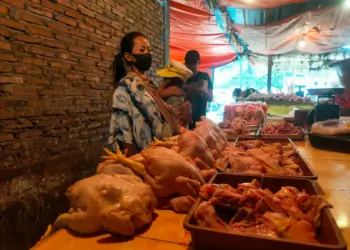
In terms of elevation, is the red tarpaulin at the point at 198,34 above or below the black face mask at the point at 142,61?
above

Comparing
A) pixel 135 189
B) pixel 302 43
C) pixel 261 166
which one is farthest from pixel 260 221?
pixel 302 43

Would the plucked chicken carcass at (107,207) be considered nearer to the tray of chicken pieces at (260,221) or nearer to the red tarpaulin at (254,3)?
the tray of chicken pieces at (260,221)

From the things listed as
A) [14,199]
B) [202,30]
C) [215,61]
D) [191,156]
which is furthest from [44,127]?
[215,61]

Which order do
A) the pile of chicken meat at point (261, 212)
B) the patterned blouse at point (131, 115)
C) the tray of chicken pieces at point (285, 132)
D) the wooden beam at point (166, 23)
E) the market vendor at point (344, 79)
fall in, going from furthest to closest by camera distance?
the wooden beam at point (166, 23), the market vendor at point (344, 79), the tray of chicken pieces at point (285, 132), the patterned blouse at point (131, 115), the pile of chicken meat at point (261, 212)

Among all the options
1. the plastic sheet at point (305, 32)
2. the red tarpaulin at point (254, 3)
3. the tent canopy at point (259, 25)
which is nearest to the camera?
the red tarpaulin at point (254, 3)

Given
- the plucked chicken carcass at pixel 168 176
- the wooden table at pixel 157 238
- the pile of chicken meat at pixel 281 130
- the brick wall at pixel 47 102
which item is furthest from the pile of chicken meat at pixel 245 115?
the plucked chicken carcass at pixel 168 176

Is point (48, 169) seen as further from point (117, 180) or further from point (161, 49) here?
point (161, 49)

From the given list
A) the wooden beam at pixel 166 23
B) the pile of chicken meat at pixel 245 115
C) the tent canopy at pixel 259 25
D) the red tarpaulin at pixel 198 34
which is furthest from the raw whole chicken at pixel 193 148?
the wooden beam at pixel 166 23

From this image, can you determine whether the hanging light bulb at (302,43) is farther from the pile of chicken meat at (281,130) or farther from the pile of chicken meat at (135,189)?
the pile of chicken meat at (135,189)

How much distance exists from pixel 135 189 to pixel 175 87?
1.81 meters

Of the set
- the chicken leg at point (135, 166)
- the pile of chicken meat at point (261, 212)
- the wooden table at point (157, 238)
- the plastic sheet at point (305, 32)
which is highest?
the plastic sheet at point (305, 32)

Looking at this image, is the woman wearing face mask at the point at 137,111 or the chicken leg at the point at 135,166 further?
the woman wearing face mask at the point at 137,111

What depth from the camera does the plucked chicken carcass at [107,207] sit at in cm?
99

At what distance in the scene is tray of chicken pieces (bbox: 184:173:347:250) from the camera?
0.82 meters
